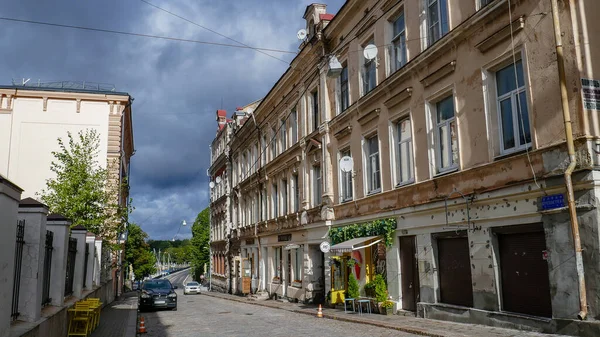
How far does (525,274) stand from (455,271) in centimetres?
261

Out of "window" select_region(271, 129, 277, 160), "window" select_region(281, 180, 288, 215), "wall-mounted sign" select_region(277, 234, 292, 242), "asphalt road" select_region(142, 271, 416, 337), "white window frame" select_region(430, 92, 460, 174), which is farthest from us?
"window" select_region(271, 129, 277, 160)

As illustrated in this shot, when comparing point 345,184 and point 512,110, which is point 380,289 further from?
point 512,110

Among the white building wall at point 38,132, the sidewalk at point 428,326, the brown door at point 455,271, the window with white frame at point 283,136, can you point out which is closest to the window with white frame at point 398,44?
the brown door at point 455,271

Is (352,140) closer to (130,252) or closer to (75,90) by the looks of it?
(75,90)

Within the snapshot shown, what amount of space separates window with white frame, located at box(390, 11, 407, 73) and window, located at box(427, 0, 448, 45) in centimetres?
143

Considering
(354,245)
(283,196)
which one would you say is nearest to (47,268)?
(354,245)

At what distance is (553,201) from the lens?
1070 centimetres

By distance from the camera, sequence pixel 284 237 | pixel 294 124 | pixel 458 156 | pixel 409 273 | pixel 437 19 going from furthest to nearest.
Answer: pixel 284 237, pixel 294 124, pixel 409 273, pixel 437 19, pixel 458 156

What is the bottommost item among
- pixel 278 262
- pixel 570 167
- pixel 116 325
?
pixel 116 325

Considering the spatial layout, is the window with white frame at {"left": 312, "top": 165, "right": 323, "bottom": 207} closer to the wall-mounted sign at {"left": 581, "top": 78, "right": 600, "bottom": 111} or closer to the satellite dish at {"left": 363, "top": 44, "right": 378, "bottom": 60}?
the satellite dish at {"left": 363, "top": 44, "right": 378, "bottom": 60}

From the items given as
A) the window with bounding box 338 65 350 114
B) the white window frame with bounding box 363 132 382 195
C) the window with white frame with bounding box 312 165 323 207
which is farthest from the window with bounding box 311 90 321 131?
the white window frame with bounding box 363 132 382 195

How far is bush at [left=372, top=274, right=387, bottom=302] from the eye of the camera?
17.4 m

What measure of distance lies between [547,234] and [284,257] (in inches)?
775

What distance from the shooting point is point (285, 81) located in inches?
1130
